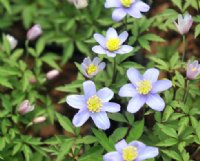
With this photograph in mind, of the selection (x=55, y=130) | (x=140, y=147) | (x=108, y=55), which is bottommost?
(x=55, y=130)

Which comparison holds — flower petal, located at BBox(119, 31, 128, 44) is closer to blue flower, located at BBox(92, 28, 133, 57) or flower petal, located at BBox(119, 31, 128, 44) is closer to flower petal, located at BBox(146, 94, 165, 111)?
blue flower, located at BBox(92, 28, 133, 57)

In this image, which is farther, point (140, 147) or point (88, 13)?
point (88, 13)

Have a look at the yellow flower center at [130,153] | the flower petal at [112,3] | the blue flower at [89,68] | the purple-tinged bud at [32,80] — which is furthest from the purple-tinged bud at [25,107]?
the yellow flower center at [130,153]

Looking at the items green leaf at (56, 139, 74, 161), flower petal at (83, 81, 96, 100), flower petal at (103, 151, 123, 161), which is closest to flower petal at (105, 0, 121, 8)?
flower petal at (83, 81, 96, 100)

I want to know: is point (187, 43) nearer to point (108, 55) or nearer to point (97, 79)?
point (97, 79)

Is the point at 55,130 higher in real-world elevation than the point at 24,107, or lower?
lower

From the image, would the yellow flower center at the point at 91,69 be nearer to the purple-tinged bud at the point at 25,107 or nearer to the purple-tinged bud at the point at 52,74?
the purple-tinged bud at the point at 25,107

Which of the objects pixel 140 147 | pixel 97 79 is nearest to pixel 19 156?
pixel 97 79
